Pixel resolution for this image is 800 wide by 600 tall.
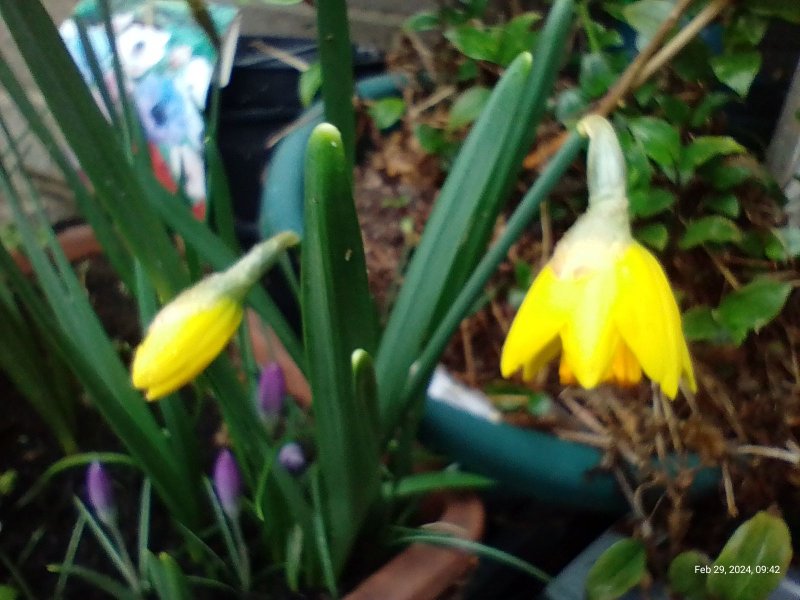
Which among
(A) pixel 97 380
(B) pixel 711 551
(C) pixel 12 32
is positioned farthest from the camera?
(B) pixel 711 551

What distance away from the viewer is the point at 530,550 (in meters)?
0.78

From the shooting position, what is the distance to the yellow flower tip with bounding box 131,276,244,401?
36 centimetres

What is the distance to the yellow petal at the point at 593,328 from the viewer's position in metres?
0.36

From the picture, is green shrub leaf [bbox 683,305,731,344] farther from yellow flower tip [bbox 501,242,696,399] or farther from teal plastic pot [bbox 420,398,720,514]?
yellow flower tip [bbox 501,242,696,399]

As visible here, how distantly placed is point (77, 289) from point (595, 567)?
0.50 m

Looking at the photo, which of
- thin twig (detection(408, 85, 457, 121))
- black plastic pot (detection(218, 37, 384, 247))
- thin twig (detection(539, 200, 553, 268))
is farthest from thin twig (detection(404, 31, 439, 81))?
thin twig (detection(539, 200, 553, 268))

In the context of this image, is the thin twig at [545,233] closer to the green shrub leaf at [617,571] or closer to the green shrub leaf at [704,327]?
the green shrub leaf at [704,327]

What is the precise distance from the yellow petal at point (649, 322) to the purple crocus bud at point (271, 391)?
0.92ft

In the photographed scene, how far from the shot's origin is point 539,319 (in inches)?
15.1

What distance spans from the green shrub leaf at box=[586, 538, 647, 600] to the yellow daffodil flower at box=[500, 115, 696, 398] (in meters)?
0.30

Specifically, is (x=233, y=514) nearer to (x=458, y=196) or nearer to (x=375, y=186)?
(x=458, y=196)

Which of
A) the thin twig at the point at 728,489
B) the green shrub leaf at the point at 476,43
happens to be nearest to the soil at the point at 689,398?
the thin twig at the point at 728,489

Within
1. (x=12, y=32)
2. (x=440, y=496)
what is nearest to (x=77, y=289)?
(x=12, y=32)

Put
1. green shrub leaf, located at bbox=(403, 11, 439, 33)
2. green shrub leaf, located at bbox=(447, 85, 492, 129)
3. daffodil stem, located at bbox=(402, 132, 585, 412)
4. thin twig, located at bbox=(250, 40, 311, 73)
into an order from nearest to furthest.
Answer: daffodil stem, located at bbox=(402, 132, 585, 412) < green shrub leaf, located at bbox=(447, 85, 492, 129) < green shrub leaf, located at bbox=(403, 11, 439, 33) < thin twig, located at bbox=(250, 40, 311, 73)
